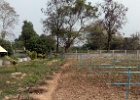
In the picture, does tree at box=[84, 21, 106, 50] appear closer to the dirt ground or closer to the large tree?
the large tree

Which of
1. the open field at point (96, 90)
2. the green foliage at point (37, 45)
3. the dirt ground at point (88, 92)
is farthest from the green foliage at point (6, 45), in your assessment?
the dirt ground at point (88, 92)

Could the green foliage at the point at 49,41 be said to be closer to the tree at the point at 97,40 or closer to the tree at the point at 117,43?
the tree at the point at 97,40

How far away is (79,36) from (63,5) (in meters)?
4.69

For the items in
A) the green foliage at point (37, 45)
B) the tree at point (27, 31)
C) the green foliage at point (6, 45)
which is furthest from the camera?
the tree at point (27, 31)

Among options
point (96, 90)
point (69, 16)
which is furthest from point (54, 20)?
point (96, 90)

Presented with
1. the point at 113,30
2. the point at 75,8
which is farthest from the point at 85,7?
the point at 113,30

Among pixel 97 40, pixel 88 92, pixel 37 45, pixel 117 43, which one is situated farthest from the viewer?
pixel 117 43

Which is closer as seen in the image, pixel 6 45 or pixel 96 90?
pixel 96 90

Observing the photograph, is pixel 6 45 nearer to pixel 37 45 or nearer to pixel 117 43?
pixel 37 45

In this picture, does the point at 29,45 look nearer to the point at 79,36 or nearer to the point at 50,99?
the point at 79,36

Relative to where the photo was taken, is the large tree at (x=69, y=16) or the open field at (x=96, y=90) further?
the large tree at (x=69, y=16)

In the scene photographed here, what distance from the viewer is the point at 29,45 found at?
3741 cm

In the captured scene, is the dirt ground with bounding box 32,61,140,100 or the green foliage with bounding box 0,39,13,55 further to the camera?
the green foliage with bounding box 0,39,13,55

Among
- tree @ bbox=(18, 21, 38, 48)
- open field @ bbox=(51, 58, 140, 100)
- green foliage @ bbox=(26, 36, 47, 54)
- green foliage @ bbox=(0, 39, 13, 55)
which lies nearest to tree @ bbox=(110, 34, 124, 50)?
tree @ bbox=(18, 21, 38, 48)
